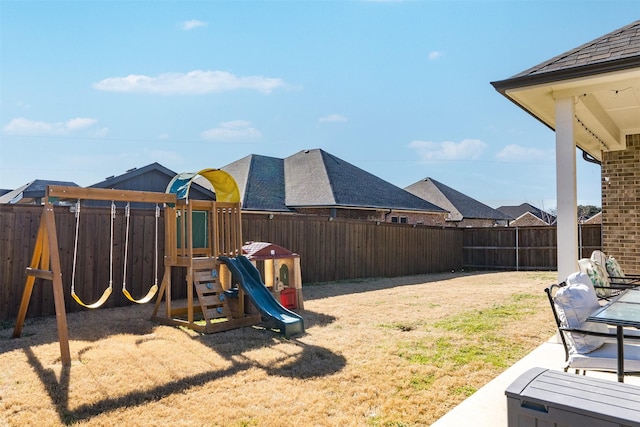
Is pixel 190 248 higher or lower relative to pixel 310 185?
lower

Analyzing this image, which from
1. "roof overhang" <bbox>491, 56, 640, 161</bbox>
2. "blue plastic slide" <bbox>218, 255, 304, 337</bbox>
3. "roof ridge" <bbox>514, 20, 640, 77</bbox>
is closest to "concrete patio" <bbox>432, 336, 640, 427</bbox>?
"blue plastic slide" <bbox>218, 255, 304, 337</bbox>

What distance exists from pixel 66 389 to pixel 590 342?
13.2ft

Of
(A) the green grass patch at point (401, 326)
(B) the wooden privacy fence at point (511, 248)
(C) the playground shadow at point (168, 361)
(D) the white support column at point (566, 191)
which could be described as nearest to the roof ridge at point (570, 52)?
(D) the white support column at point (566, 191)

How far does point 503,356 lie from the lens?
4.54 m

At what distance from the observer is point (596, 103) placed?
6105mm

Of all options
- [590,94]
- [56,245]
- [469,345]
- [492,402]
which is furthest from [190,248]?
[590,94]

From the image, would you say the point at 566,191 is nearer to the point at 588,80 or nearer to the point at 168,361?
the point at 588,80

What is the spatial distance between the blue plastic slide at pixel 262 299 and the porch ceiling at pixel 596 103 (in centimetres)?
376

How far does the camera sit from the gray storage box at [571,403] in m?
1.72

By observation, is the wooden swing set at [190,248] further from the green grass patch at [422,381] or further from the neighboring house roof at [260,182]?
the neighboring house roof at [260,182]

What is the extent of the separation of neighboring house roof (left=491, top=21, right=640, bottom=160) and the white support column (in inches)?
10.9

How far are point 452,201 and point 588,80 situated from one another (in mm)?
24978

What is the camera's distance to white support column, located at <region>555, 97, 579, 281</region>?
16.1 feet

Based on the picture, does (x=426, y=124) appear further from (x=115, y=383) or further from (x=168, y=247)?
(x=115, y=383)
